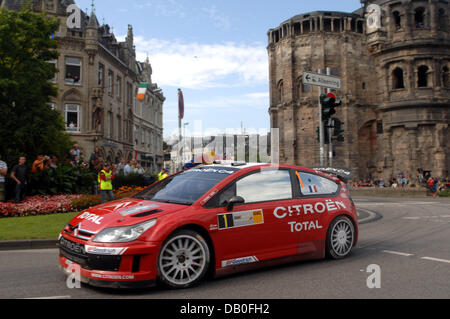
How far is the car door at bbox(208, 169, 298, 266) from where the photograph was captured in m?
5.27

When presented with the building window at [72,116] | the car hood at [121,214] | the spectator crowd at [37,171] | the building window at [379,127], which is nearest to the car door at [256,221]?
the car hood at [121,214]

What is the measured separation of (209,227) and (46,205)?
944cm

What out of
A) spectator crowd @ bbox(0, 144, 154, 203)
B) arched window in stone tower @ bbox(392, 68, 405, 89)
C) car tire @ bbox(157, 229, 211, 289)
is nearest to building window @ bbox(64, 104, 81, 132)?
spectator crowd @ bbox(0, 144, 154, 203)

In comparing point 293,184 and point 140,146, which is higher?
point 140,146

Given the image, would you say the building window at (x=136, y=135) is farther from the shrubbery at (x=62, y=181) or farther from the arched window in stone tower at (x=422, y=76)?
the shrubbery at (x=62, y=181)

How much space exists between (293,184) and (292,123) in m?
39.9

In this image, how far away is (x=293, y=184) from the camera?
6.31m

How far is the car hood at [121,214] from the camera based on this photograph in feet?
15.7

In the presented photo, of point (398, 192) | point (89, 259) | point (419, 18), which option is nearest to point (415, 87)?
point (419, 18)

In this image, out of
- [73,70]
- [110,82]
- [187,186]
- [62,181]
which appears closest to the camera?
[187,186]

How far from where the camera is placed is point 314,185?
6617 mm

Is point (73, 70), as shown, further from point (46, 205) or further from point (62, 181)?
point (46, 205)
